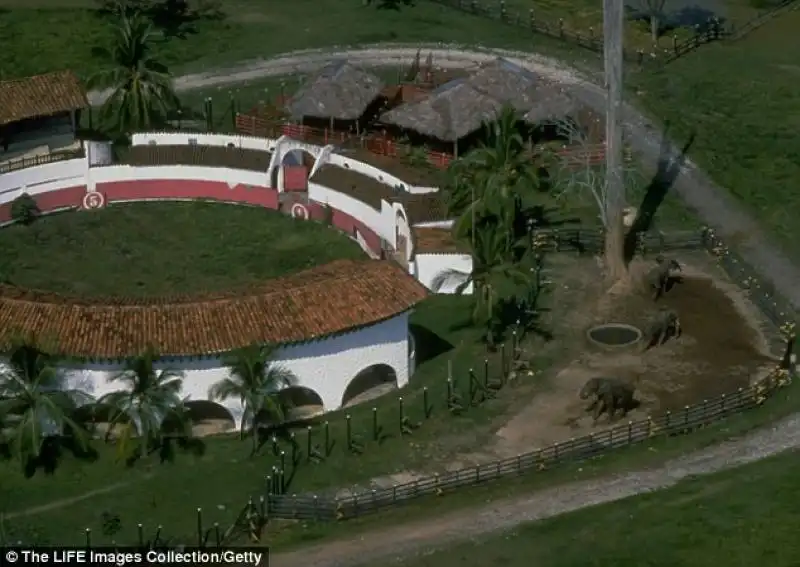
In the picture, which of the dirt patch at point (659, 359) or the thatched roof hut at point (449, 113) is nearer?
the dirt patch at point (659, 359)

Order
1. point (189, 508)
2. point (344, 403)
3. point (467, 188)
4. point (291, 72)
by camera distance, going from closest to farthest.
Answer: point (189, 508) → point (344, 403) → point (467, 188) → point (291, 72)

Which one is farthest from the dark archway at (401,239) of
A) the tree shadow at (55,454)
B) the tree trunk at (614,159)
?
the tree shadow at (55,454)

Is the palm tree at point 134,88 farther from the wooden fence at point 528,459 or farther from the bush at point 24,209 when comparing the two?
the wooden fence at point 528,459

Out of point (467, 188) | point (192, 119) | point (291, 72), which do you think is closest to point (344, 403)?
point (467, 188)

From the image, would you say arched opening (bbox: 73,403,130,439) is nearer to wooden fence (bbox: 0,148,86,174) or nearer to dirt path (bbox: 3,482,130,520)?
dirt path (bbox: 3,482,130,520)

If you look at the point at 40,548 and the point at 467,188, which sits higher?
the point at 467,188

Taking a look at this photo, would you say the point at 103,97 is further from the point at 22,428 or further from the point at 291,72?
the point at 22,428
